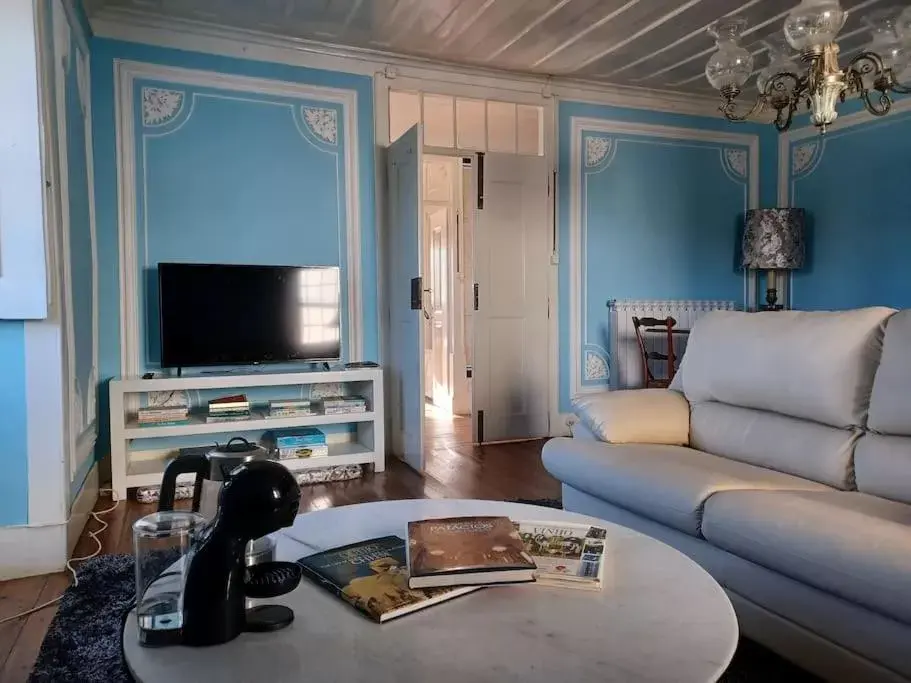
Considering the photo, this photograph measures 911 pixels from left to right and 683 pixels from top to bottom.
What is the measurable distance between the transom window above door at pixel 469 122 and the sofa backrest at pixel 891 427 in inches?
119

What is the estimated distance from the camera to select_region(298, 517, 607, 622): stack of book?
3.72 feet

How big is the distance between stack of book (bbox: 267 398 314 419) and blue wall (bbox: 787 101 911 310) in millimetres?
3831

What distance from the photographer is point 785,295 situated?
5.43 m

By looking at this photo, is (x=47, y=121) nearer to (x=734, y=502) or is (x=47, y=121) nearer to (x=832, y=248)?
(x=734, y=502)

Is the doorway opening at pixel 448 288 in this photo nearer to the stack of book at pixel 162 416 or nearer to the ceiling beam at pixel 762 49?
the ceiling beam at pixel 762 49

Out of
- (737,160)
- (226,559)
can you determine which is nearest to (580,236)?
(737,160)

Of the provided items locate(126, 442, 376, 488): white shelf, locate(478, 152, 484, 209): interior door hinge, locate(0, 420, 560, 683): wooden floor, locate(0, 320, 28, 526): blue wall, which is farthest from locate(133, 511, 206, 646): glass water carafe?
locate(478, 152, 484, 209): interior door hinge

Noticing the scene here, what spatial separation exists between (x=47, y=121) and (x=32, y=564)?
1.53 meters

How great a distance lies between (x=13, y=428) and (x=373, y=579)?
71.3 inches

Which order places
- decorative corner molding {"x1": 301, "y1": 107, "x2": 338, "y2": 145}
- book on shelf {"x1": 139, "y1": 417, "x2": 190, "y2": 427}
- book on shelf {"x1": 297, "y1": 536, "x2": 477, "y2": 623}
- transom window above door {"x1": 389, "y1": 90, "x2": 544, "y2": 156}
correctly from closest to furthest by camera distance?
book on shelf {"x1": 297, "y1": 536, "x2": 477, "y2": 623} < book on shelf {"x1": 139, "y1": 417, "x2": 190, "y2": 427} < decorative corner molding {"x1": 301, "y1": 107, "x2": 338, "y2": 145} < transom window above door {"x1": 389, "y1": 90, "x2": 544, "y2": 156}

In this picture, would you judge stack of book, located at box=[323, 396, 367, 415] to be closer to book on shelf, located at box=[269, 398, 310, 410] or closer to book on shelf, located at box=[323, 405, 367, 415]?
book on shelf, located at box=[323, 405, 367, 415]

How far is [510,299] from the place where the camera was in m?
4.64

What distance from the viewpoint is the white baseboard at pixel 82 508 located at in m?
2.50

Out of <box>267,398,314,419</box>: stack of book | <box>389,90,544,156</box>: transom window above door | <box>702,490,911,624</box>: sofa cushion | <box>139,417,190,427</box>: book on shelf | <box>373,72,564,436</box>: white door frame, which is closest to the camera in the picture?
<box>702,490,911,624</box>: sofa cushion
